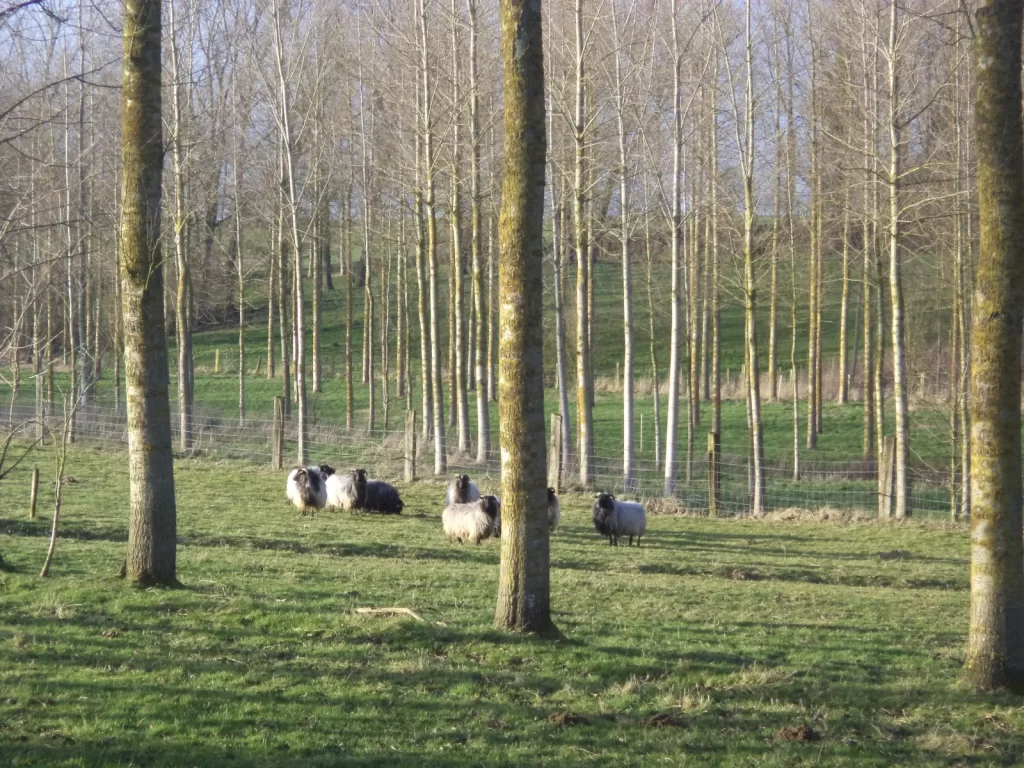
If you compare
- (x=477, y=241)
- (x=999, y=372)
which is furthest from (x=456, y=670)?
(x=477, y=241)

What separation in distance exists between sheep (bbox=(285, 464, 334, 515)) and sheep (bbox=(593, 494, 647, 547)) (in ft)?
18.5

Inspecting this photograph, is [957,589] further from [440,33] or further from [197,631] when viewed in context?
[440,33]

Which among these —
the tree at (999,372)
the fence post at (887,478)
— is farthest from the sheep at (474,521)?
the tree at (999,372)

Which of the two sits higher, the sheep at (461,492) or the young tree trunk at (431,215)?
the young tree trunk at (431,215)

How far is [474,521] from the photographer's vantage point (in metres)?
17.4

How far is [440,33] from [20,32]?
19.3m

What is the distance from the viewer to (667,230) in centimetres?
3369

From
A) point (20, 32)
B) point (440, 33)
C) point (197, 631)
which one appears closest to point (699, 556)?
point (197, 631)

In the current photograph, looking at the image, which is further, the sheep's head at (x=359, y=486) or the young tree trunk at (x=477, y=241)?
the young tree trunk at (x=477, y=241)

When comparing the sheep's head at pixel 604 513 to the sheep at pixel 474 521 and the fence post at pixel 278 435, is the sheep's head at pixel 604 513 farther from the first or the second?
the fence post at pixel 278 435

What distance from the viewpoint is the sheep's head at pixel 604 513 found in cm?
1802

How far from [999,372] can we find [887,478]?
14404mm

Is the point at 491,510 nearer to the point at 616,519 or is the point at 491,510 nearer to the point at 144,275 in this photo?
the point at 616,519

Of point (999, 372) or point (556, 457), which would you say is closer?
point (999, 372)
